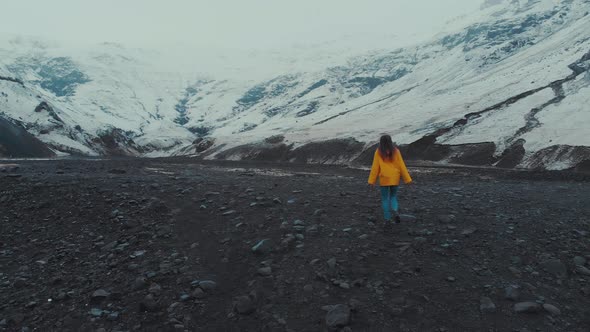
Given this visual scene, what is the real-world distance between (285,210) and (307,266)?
5270mm

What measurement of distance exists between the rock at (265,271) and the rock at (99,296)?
334 cm

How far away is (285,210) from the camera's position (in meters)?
14.9

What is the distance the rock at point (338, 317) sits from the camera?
7.23 m

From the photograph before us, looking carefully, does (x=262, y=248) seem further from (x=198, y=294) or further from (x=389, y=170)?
(x=389, y=170)

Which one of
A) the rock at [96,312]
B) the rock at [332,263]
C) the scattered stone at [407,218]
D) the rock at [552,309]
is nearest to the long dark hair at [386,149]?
the scattered stone at [407,218]

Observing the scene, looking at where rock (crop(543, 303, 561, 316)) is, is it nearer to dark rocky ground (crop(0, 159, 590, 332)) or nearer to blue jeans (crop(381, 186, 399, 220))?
dark rocky ground (crop(0, 159, 590, 332))

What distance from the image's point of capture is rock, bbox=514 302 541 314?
291 inches

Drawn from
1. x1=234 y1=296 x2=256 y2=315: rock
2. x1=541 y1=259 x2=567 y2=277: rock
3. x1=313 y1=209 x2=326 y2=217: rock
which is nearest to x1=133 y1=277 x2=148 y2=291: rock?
x1=234 y1=296 x2=256 y2=315: rock

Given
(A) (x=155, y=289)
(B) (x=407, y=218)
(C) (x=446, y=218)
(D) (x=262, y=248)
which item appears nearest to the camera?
(A) (x=155, y=289)

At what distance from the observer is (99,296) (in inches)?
343

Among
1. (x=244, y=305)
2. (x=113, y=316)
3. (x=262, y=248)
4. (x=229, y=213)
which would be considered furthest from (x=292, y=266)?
(x=229, y=213)

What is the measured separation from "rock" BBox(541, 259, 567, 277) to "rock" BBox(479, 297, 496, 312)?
92.0 inches

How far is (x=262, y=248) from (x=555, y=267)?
7019 millimetres

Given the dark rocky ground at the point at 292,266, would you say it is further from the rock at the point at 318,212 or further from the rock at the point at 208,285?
the rock at the point at 318,212
